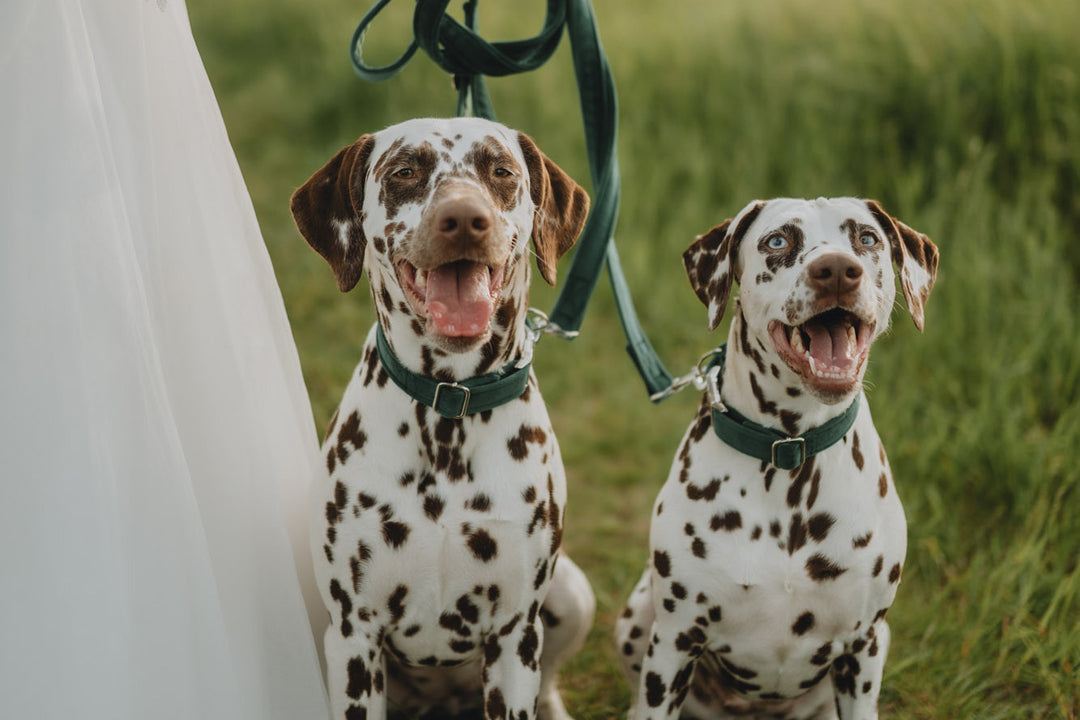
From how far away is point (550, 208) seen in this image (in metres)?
3.02

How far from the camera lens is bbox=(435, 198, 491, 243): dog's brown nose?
2576mm

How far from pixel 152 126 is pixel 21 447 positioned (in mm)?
880

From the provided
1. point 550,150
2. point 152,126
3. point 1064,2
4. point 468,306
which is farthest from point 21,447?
point 1064,2

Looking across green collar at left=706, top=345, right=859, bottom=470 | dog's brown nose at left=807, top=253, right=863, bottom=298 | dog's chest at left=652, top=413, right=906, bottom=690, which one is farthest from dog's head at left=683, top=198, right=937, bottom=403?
dog's chest at left=652, top=413, right=906, bottom=690

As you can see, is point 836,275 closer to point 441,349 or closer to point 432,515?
point 441,349

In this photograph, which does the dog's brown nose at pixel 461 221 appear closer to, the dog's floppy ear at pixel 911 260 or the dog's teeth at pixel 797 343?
the dog's teeth at pixel 797 343

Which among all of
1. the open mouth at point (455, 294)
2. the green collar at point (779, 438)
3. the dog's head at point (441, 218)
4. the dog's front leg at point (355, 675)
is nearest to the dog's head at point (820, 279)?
the green collar at point (779, 438)

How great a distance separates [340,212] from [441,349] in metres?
0.46

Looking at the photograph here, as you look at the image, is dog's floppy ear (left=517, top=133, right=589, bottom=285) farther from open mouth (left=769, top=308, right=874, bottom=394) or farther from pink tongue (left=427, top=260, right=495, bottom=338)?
open mouth (left=769, top=308, right=874, bottom=394)

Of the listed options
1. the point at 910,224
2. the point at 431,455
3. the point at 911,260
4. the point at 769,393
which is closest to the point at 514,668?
the point at 431,455

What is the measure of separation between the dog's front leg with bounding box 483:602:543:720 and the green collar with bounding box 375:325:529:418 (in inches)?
22.7

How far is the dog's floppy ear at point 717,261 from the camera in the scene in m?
2.99

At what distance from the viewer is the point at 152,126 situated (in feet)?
9.48

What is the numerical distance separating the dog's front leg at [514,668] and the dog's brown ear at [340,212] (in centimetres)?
101
